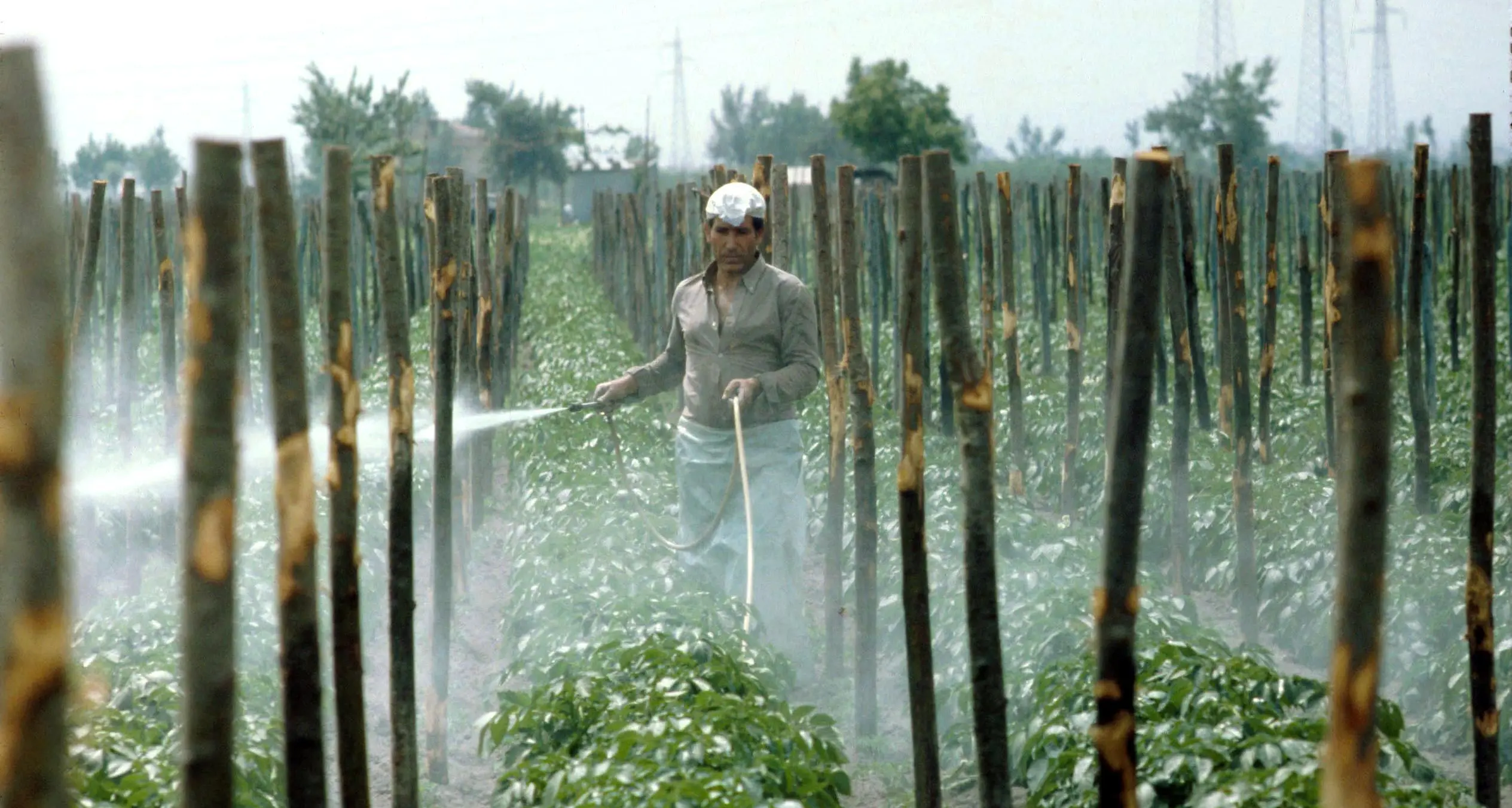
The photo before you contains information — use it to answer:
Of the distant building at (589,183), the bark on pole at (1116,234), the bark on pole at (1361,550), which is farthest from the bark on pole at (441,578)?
the distant building at (589,183)

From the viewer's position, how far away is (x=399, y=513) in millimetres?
3518

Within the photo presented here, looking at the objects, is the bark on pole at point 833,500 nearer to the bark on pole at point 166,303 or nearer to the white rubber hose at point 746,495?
the white rubber hose at point 746,495

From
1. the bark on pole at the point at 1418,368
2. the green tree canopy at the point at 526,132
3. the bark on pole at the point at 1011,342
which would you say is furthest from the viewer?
the green tree canopy at the point at 526,132

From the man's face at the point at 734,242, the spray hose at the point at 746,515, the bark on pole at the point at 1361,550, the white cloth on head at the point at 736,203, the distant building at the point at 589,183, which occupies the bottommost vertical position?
the spray hose at the point at 746,515

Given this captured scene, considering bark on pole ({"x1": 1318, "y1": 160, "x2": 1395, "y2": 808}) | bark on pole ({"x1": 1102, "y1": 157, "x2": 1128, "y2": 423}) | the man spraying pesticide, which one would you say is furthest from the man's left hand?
bark on pole ({"x1": 1318, "y1": 160, "x2": 1395, "y2": 808})

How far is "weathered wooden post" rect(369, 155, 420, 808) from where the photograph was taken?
11.1 feet

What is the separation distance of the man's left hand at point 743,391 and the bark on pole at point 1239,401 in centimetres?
224

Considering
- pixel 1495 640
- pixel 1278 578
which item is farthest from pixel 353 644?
pixel 1278 578

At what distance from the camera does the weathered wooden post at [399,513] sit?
133 inches

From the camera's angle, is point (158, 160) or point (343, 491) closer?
point (343, 491)

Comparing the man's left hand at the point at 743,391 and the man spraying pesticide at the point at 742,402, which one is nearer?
the man's left hand at the point at 743,391

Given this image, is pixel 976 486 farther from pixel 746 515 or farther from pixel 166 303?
pixel 166 303

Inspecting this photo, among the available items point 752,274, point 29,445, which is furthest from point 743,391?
point 29,445

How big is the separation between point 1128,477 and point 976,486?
18.0 inches
